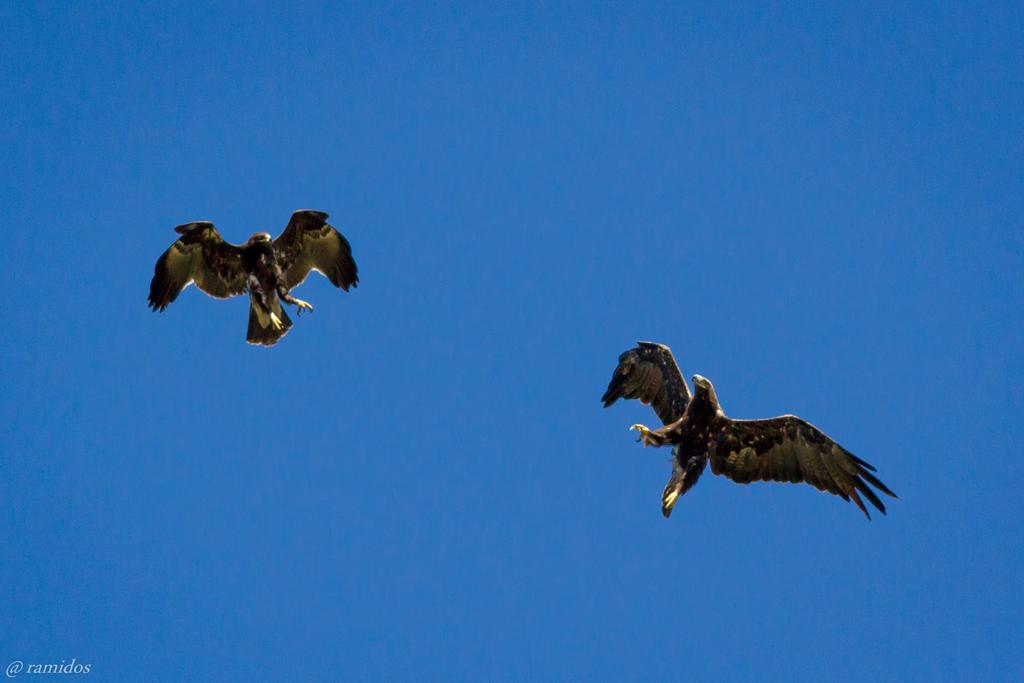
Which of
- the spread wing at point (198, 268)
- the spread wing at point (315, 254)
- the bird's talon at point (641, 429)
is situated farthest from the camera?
the spread wing at point (315, 254)

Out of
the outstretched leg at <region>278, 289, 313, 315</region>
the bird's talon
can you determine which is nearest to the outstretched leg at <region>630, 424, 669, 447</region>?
the bird's talon

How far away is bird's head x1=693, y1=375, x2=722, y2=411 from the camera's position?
16750 mm

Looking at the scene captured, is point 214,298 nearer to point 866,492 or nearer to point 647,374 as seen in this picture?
point 647,374

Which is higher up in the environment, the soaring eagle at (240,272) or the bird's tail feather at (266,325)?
the soaring eagle at (240,272)

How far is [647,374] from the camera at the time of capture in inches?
718

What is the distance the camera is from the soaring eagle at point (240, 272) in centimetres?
1906

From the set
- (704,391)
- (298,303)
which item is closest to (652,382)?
(704,391)

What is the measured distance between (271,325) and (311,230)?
1.85 metres

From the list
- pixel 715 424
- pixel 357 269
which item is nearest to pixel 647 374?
pixel 715 424

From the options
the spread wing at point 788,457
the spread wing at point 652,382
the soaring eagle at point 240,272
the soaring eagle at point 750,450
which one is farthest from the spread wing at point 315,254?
the spread wing at point 788,457

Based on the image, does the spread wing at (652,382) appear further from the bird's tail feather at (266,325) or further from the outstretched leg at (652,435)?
the bird's tail feather at (266,325)

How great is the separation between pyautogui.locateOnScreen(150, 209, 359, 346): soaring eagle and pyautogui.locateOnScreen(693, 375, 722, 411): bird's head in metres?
6.04

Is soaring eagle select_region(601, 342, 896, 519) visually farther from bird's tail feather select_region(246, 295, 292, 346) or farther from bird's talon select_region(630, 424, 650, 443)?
bird's tail feather select_region(246, 295, 292, 346)

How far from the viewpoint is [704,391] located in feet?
55.1
